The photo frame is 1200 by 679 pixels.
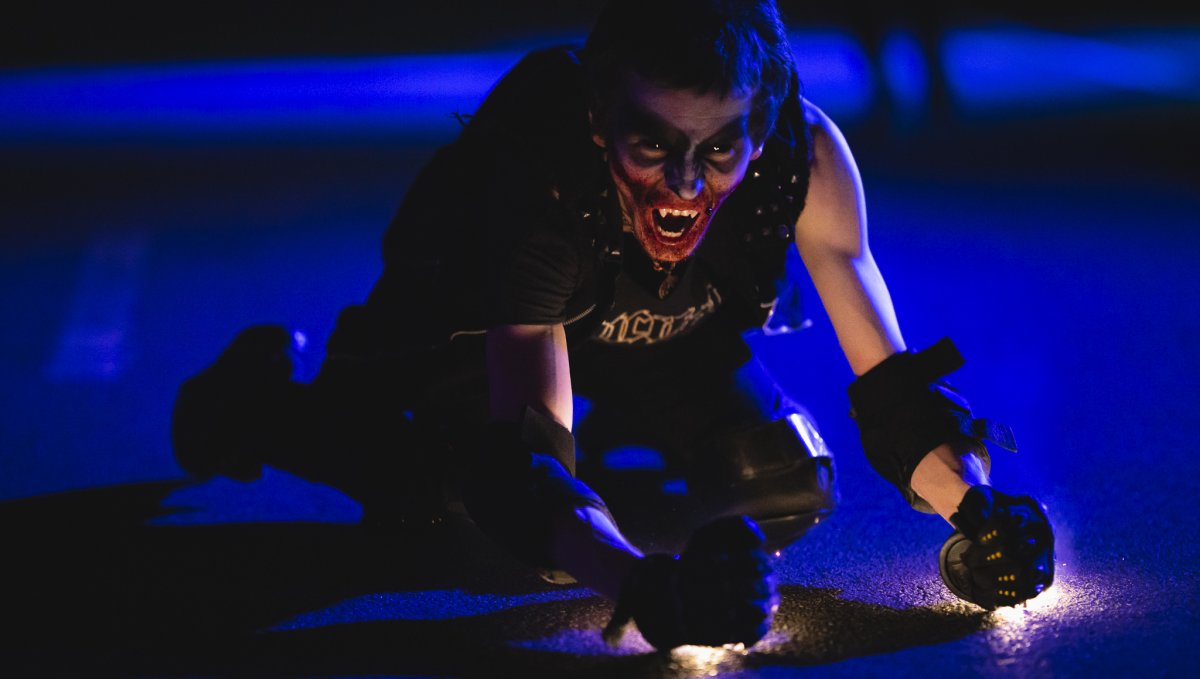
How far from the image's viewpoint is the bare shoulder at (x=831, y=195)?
1.95 metres

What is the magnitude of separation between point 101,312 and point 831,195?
2.36 metres

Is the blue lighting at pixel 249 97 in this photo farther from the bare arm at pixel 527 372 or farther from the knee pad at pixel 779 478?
the bare arm at pixel 527 372

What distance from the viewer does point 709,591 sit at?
4.87 feet

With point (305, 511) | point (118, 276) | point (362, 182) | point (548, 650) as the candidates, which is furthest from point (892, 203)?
point (548, 650)

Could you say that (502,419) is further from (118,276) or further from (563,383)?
(118,276)

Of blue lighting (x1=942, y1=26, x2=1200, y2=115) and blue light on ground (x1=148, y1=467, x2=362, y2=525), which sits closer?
blue light on ground (x1=148, y1=467, x2=362, y2=525)

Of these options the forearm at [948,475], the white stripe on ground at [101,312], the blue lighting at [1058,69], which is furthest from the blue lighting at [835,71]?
the forearm at [948,475]

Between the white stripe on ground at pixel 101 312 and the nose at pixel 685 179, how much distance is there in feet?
6.03

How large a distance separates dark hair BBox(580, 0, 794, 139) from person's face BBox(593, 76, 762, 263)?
0.02 m

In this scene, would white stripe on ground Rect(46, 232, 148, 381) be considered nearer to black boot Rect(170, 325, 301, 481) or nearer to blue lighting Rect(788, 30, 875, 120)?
black boot Rect(170, 325, 301, 481)

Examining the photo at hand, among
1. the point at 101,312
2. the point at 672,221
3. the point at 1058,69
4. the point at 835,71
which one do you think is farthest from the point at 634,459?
the point at 1058,69

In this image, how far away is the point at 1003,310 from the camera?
3.36m

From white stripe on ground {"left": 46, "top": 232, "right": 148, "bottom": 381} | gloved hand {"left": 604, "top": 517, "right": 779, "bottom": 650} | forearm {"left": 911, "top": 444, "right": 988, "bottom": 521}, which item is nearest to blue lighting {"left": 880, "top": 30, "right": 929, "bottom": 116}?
white stripe on ground {"left": 46, "top": 232, "right": 148, "bottom": 381}

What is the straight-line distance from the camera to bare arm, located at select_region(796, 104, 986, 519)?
1.94 metres
